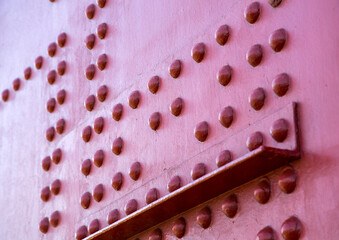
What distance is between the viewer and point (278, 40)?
2.14m

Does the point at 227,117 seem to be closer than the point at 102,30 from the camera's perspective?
Yes

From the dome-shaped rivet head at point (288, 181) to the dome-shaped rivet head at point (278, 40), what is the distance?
38 cm

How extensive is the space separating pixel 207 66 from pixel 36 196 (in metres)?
1.21

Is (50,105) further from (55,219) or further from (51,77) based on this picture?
(55,219)

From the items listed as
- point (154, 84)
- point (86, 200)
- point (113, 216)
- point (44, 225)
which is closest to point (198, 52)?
point (154, 84)

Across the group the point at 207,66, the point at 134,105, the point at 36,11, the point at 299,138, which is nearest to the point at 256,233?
the point at 299,138

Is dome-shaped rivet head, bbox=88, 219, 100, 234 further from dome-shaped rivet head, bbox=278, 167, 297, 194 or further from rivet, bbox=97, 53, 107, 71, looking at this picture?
dome-shaped rivet head, bbox=278, 167, 297, 194

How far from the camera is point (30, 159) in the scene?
3340 mm

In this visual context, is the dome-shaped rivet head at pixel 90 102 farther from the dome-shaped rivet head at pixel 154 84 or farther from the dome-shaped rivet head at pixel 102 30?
the dome-shaped rivet head at pixel 154 84

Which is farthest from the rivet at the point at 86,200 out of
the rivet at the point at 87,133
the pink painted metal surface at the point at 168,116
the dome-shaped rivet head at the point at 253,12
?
the dome-shaped rivet head at the point at 253,12

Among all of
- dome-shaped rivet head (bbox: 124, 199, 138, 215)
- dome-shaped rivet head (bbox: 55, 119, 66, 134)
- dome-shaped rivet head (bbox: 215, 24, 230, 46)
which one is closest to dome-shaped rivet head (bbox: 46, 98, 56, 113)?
dome-shaped rivet head (bbox: 55, 119, 66, 134)

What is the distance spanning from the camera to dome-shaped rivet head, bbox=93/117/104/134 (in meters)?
2.84

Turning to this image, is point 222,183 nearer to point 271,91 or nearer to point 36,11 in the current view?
point 271,91

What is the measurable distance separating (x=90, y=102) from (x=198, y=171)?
2.78 feet
